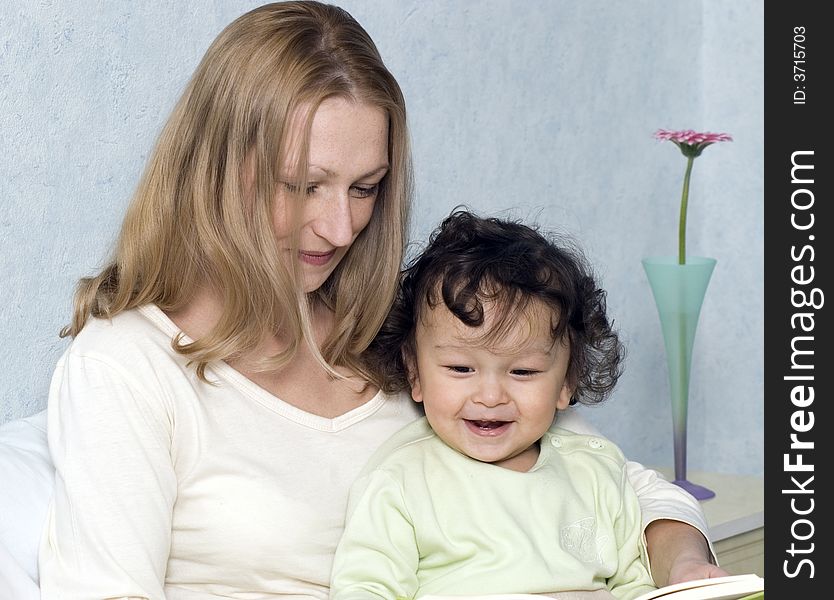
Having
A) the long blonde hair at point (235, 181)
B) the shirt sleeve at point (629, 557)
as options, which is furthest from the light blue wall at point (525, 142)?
the shirt sleeve at point (629, 557)

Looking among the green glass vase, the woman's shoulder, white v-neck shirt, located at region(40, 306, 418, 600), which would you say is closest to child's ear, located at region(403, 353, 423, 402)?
white v-neck shirt, located at region(40, 306, 418, 600)

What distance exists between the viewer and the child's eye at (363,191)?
146cm

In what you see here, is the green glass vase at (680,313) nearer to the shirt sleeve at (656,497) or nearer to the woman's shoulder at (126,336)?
the shirt sleeve at (656,497)

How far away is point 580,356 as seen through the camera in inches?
61.1

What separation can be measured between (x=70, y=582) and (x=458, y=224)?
0.70 metres

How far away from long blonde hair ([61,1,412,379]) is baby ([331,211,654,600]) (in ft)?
0.56

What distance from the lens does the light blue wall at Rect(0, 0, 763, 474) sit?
166 cm

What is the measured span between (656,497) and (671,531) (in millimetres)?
78

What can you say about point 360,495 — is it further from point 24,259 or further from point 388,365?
point 24,259

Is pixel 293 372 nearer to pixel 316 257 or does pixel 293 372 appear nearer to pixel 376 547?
pixel 316 257

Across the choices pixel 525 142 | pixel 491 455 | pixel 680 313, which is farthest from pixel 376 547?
pixel 525 142

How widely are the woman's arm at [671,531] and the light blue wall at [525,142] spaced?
0.79 metres

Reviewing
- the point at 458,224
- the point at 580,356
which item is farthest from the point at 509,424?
the point at 458,224

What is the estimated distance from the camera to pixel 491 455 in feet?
4.77
